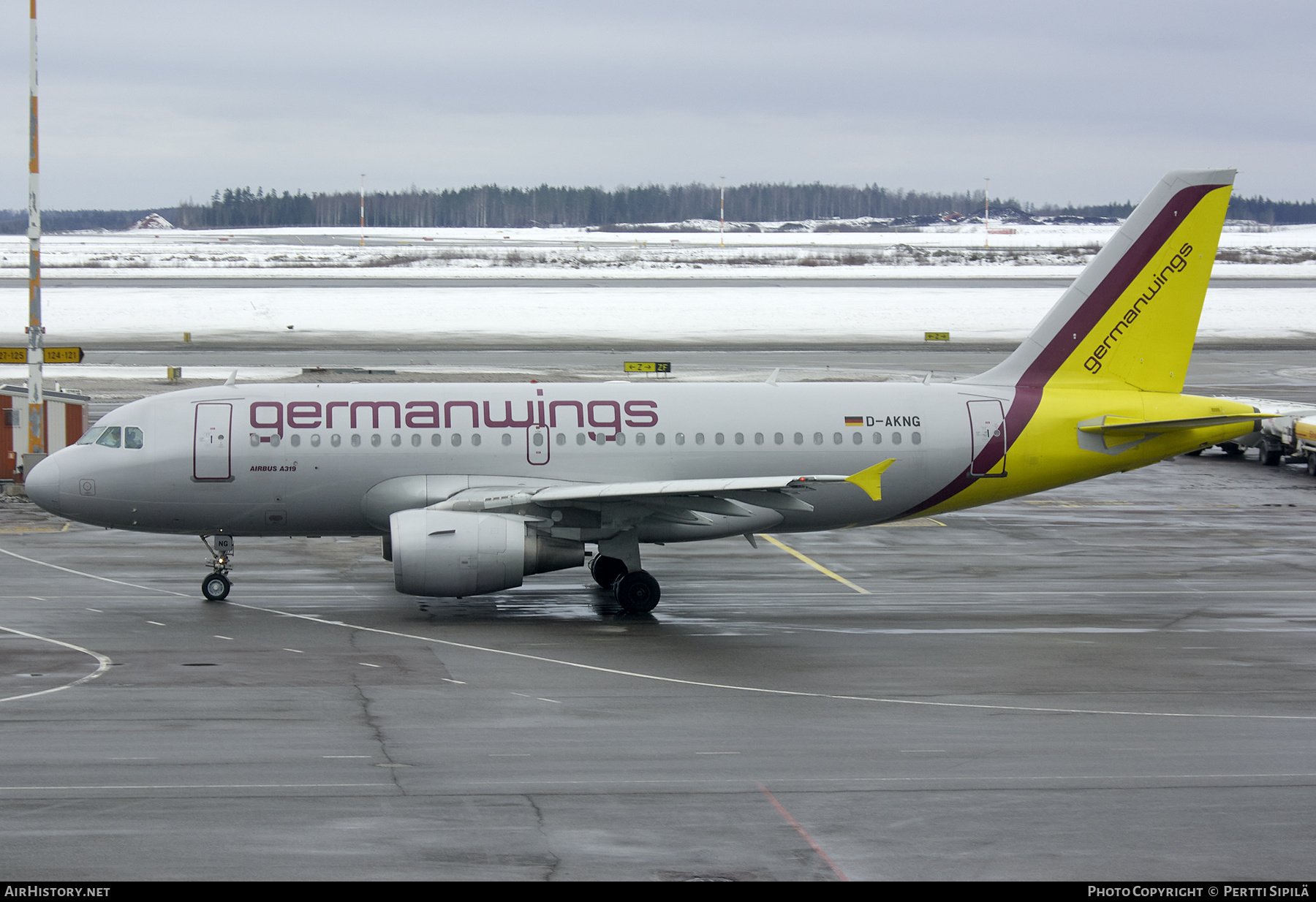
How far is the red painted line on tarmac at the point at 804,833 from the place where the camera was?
521 inches

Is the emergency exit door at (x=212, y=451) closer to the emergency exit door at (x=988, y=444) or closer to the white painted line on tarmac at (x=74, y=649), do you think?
the white painted line on tarmac at (x=74, y=649)

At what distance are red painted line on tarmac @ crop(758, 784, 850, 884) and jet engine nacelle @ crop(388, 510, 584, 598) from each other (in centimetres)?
919

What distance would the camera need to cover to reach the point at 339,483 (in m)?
26.0

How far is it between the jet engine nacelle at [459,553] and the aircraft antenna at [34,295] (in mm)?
17156

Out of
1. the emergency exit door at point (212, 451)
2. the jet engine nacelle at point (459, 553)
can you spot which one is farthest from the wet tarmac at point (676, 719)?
the emergency exit door at point (212, 451)

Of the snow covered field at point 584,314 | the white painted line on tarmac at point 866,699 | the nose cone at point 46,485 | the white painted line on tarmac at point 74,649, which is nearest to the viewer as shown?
the white painted line on tarmac at point 866,699

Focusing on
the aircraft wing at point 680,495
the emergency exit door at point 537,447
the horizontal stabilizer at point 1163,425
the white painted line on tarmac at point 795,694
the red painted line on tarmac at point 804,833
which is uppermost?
the horizontal stabilizer at point 1163,425

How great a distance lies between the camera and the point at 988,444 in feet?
88.5

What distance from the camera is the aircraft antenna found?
35.5m

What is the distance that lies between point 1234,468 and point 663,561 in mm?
23632

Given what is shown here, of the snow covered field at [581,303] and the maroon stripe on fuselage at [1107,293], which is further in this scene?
the snow covered field at [581,303]

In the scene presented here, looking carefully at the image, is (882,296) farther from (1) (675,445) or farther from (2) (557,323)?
(1) (675,445)

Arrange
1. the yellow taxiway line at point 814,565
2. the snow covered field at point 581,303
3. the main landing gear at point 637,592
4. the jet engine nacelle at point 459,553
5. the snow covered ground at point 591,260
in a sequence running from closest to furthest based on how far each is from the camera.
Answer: the jet engine nacelle at point 459,553 < the main landing gear at point 637,592 < the yellow taxiway line at point 814,565 < the snow covered field at point 581,303 < the snow covered ground at point 591,260
